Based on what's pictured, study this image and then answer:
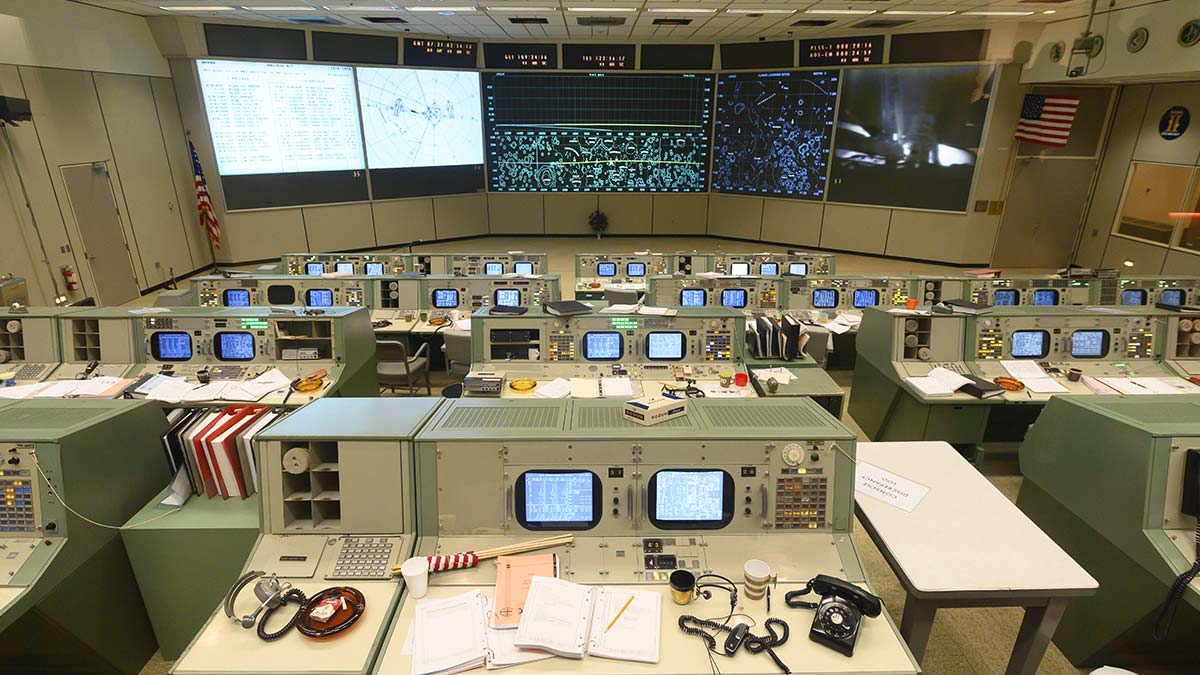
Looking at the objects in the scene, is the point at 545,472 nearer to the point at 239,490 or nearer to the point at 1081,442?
the point at 239,490

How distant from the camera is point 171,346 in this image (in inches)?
180

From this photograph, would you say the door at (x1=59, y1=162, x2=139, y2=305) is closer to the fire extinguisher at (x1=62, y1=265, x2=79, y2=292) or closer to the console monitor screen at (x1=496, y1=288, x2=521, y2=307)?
the fire extinguisher at (x1=62, y1=265, x2=79, y2=292)

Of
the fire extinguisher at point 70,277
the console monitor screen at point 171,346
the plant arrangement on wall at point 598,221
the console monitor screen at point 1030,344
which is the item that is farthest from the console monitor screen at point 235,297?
the plant arrangement on wall at point 598,221

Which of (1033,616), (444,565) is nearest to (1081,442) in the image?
(1033,616)

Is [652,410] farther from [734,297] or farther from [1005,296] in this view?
[1005,296]

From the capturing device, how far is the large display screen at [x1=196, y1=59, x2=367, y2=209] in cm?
982

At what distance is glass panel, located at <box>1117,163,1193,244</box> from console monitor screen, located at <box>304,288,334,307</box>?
11865mm

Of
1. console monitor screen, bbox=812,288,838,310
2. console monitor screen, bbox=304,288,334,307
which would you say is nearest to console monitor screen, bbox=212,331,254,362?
console monitor screen, bbox=304,288,334,307

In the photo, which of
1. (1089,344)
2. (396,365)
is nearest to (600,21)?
(396,365)

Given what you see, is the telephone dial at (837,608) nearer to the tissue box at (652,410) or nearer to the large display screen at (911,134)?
the tissue box at (652,410)

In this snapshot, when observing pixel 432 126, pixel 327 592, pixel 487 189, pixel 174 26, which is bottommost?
pixel 327 592

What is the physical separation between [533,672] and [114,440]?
2228 mm

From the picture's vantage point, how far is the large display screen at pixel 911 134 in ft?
33.8

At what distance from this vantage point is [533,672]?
1941 millimetres
